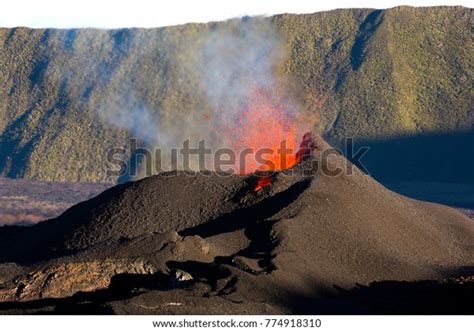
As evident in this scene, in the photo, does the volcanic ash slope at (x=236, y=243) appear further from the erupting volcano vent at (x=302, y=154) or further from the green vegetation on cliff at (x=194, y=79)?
the green vegetation on cliff at (x=194, y=79)

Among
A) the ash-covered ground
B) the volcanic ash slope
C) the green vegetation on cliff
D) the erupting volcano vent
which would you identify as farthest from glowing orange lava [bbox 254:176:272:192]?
the green vegetation on cliff

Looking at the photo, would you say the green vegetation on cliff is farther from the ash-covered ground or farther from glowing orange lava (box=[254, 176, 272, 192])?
glowing orange lava (box=[254, 176, 272, 192])

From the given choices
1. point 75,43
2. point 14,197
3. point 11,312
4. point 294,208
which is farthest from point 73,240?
point 75,43

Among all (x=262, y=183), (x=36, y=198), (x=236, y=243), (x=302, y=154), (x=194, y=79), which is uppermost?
(x=194, y=79)

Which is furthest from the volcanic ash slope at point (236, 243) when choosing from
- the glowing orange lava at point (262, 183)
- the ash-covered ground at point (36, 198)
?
the ash-covered ground at point (36, 198)

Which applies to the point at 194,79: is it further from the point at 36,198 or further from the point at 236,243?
the point at 236,243

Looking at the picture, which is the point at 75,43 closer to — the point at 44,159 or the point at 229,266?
the point at 44,159

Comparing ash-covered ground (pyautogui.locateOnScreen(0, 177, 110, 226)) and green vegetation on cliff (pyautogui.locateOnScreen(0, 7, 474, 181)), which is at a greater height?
green vegetation on cliff (pyautogui.locateOnScreen(0, 7, 474, 181))

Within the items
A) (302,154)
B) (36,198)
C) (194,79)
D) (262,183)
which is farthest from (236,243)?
(194,79)
